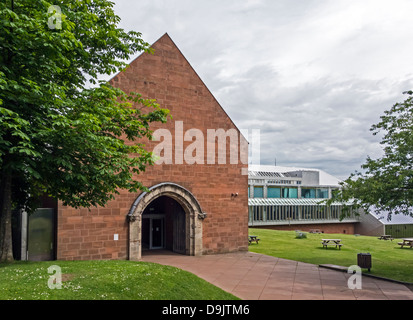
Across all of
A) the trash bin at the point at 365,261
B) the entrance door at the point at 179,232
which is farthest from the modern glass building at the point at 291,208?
the trash bin at the point at 365,261

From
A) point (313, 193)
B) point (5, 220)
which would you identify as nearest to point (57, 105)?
point (5, 220)

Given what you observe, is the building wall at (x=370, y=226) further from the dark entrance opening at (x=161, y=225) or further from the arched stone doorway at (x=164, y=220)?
the arched stone doorway at (x=164, y=220)

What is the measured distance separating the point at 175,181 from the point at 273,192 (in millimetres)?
34835

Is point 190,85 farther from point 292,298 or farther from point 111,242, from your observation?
point 292,298

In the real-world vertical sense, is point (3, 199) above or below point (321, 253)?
above

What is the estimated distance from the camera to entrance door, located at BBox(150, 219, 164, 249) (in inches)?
891

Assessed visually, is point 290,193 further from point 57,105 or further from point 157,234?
point 57,105

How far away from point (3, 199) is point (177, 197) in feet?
32.1

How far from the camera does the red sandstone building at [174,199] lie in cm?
1664

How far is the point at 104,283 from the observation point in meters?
9.16

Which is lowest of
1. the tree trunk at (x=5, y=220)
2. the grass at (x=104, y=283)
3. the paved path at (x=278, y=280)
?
the paved path at (x=278, y=280)

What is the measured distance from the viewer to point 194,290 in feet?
34.2
